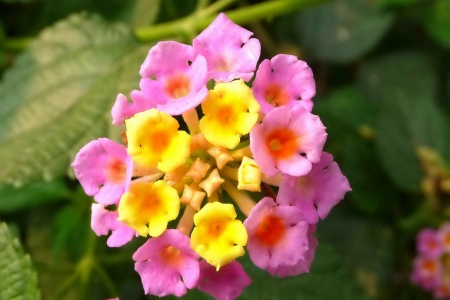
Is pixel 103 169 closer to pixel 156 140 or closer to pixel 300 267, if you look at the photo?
pixel 156 140

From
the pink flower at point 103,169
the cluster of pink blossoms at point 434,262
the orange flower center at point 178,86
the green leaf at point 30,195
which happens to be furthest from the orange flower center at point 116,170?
the cluster of pink blossoms at point 434,262

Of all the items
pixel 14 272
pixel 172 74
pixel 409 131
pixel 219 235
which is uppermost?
pixel 172 74

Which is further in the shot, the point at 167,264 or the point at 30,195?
the point at 30,195

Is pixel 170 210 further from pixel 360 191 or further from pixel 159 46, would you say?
pixel 360 191

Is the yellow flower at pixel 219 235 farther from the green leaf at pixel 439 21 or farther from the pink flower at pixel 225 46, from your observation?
the green leaf at pixel 439 21

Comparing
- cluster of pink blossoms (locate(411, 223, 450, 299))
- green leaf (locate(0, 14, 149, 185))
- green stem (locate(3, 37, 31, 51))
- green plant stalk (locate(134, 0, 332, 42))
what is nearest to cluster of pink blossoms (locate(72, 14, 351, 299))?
green leaf (locate(0, 14, 149, 185))

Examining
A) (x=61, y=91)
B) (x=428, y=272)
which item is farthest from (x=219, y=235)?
(x=428, y=272)

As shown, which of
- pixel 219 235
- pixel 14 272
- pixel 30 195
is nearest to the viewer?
pixel 219 235

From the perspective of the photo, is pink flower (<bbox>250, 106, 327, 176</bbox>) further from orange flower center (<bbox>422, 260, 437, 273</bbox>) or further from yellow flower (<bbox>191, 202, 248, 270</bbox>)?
orange flower center (<bbox>422, 260, 437, 273</bbox>)
